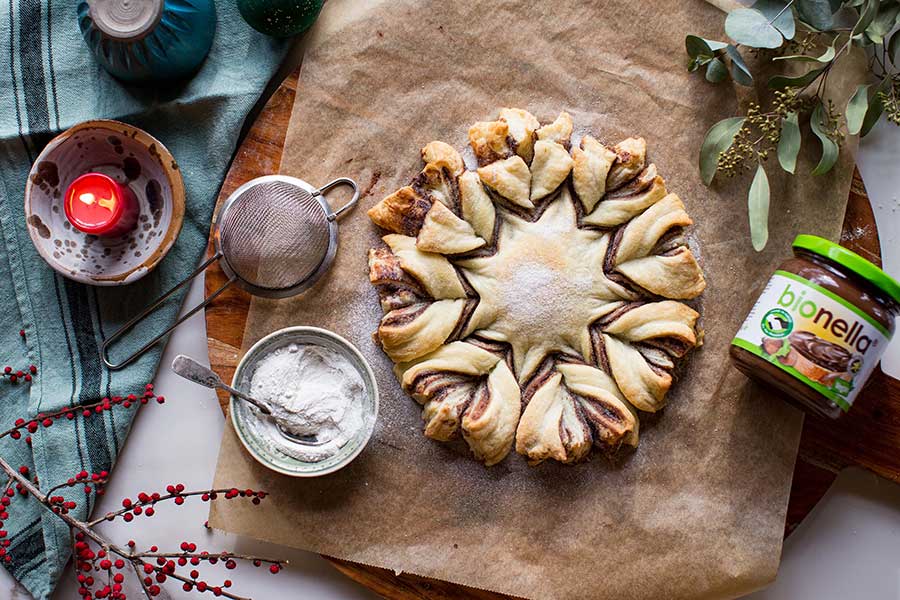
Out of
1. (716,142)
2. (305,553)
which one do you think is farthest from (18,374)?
(716,142)

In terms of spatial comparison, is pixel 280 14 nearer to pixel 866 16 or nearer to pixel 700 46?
pixel 700 46

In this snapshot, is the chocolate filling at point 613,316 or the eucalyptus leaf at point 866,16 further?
the chocolate filling at point 613,316

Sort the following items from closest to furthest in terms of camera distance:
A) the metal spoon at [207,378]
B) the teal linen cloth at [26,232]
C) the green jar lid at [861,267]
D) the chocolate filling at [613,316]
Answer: the green jar lid at [861,267] → the metal spoon at [207,378] → the chocolate filling at [613,316] → the teal linen cloth at [26,232]

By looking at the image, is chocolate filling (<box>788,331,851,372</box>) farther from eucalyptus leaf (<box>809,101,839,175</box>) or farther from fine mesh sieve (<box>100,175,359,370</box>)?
fine mesh sieve (<box>100,175,359,370</box>)

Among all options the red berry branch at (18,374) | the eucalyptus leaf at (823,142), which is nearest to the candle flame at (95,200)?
the red berry branch at (18,374)

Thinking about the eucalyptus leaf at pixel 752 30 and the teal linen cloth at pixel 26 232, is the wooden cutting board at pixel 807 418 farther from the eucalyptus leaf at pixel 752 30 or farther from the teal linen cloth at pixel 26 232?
the eucalyptus leaf at pixel 752 30

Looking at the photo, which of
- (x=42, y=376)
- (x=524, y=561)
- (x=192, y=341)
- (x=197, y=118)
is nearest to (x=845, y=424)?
(x=524, y=561)

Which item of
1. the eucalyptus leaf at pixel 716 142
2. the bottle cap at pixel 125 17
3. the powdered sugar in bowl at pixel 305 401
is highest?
the bottle cap at pixel 125 17
